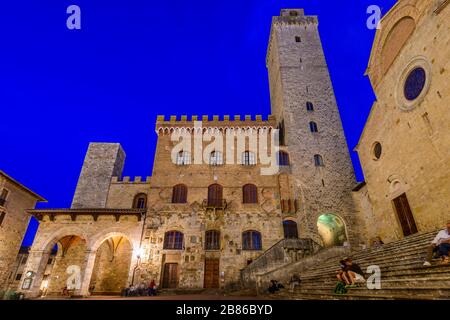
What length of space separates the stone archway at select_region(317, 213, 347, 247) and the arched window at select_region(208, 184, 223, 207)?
814 centimetres

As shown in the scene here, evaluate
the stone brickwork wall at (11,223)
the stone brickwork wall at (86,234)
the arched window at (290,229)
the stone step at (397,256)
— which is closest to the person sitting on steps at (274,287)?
the stone step at (397,256)

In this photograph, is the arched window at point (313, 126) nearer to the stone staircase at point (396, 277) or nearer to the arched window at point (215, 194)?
the arched window at point (215, 194)

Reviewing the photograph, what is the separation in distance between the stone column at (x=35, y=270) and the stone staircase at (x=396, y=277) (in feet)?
50.7

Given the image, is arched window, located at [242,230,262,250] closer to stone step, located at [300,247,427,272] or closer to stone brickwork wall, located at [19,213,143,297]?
stone step, located at [300,247,427,272]

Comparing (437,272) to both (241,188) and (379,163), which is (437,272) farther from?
(241,188)

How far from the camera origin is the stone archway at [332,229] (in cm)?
1831

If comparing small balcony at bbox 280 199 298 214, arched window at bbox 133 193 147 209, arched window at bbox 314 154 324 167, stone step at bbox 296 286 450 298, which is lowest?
stone step at bbox 296 286 450 298

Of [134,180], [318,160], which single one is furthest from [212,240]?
[318,160]

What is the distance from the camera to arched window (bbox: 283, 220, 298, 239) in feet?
59.3

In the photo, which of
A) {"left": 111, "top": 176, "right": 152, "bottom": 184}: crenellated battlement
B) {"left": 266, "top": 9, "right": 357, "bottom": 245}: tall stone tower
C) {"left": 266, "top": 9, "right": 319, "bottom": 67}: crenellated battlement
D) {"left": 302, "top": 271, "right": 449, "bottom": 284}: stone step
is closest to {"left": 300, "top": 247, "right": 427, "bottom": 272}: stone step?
{"left": 302, "top": 271, "right": 449, "bottom": 284}: stone step

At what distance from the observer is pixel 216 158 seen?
20859 millimetres

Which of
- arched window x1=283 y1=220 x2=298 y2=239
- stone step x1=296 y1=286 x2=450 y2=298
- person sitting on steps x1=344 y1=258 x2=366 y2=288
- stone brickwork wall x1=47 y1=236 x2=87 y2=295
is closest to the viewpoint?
stone step x1=296 y1=286 x2=450 y2=298

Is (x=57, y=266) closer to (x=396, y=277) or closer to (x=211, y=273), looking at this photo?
(x=211, y=273)

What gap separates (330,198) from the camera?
18703 mm
